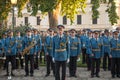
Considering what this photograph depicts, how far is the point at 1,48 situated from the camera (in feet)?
59.5

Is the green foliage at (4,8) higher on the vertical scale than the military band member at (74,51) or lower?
higher

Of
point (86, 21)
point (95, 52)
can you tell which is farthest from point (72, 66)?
point (86, 21)

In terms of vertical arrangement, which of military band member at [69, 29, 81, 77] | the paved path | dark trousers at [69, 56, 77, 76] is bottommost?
the paved path

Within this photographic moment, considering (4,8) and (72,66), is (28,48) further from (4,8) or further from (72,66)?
(4,8)

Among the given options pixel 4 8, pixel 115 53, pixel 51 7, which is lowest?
pixel 115 53

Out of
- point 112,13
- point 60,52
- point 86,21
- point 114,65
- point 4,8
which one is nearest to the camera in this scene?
point 60,52

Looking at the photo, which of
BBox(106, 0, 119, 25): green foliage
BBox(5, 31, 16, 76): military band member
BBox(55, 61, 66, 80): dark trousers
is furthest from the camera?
BBox(106, 0, 119, 25): green foliage

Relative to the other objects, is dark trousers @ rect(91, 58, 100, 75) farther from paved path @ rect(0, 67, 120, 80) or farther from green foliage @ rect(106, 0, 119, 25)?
green foliage @ rect(106, 0, 119, 25)

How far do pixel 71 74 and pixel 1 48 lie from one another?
3526mm

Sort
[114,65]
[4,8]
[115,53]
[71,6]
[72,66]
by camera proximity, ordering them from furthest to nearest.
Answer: [71,6], [4,8], [72,66], [114,65], [115,53]

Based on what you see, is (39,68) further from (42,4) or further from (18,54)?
(42,4)

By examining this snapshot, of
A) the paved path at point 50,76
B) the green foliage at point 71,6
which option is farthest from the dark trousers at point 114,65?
the green foliage at point 71,6

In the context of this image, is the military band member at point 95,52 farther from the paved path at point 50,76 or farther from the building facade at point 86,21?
the building facade at point 86,21

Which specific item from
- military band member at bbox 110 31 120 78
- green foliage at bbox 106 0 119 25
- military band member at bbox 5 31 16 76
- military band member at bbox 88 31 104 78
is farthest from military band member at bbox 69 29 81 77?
green foliage at bbox 106 0 119 25
